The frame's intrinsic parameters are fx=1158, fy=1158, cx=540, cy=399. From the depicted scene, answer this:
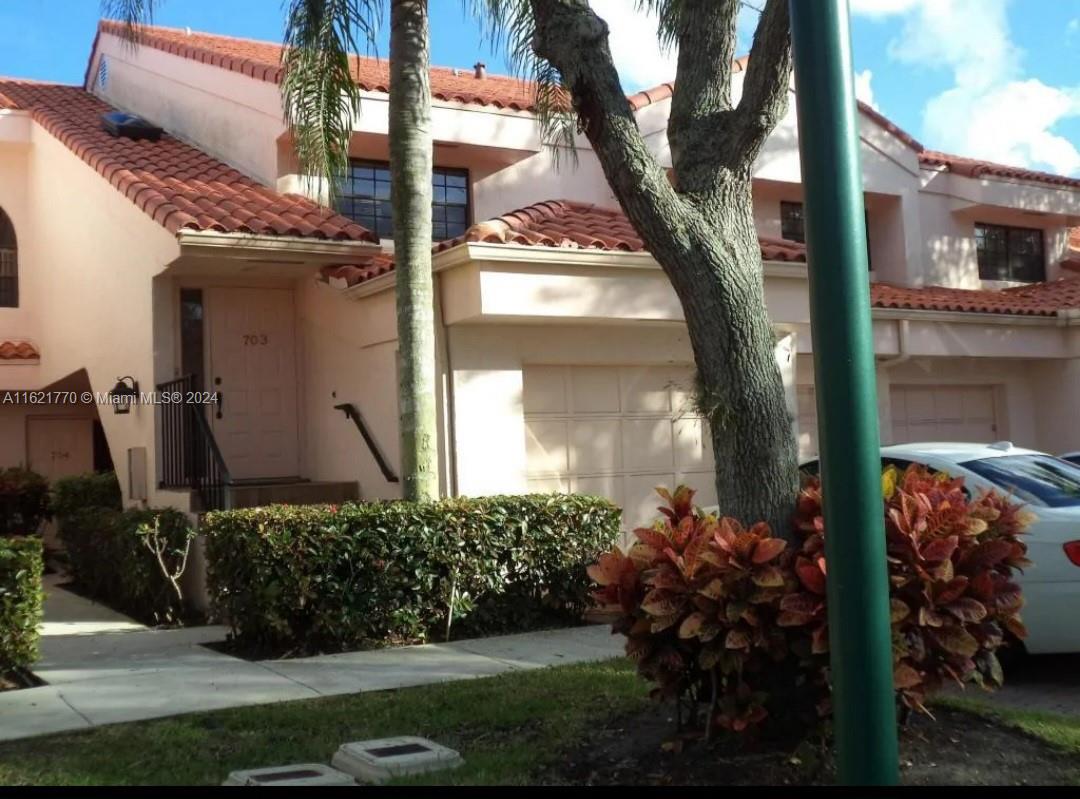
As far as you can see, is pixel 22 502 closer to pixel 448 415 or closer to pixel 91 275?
pixel 91 275

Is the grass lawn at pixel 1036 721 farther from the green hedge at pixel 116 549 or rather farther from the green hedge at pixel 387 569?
the green hedge at pixel 116 549

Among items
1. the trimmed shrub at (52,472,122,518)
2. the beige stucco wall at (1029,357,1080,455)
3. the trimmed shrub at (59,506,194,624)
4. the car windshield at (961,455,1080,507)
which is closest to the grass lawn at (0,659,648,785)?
the car windshield at (961,455,1080,507)

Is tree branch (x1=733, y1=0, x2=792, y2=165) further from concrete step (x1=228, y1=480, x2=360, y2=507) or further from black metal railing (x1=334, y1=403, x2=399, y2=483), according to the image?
concrete step (x1=228, y1=480, x2=360, y2=507)

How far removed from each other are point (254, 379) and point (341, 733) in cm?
752

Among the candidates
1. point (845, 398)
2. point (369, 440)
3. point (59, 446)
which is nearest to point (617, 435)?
point (369, 440)

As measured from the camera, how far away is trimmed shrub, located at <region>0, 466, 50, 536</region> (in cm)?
1517

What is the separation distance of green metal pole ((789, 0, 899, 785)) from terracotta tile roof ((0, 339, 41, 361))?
14744 millimetres

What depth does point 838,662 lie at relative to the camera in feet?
12.1

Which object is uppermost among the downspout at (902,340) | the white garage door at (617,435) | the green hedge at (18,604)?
the downspout at (902,340)

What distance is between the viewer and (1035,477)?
7895 mm

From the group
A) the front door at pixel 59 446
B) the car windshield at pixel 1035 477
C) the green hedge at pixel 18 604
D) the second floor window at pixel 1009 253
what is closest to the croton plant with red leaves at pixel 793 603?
the car windshield at pixel 1035 477

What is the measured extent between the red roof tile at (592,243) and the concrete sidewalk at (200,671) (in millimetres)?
3213

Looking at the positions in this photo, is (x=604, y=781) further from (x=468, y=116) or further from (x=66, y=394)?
(x=66, y=394)

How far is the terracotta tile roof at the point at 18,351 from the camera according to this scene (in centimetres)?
1608
